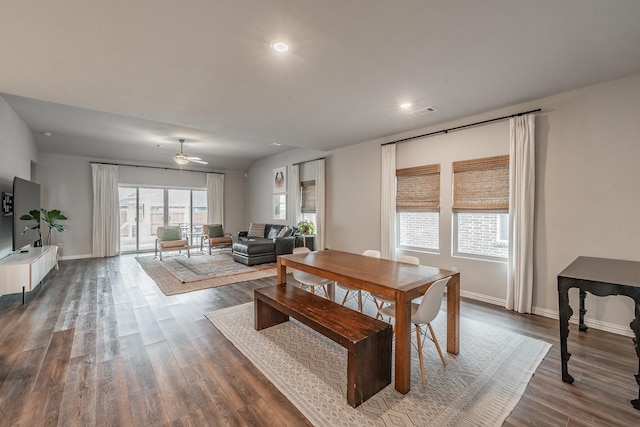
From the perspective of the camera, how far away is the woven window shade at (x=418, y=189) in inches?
177

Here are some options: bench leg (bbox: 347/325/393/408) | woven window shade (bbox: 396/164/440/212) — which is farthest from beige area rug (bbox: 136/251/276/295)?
bench leg (bbox: 347/325/393/408)

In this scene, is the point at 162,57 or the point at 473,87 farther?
the point at 473,87

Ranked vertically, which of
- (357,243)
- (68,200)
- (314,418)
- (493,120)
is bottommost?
(314,418)

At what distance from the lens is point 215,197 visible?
9.33 m

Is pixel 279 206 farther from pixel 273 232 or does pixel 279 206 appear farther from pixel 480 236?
pixel 480 236

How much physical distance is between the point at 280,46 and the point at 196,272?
15.5 ft

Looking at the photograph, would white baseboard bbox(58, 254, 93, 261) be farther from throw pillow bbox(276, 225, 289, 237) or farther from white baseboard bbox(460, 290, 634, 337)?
white baseboard bbox(460, 290, 634, 337)

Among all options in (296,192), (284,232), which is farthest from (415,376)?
(296,192)

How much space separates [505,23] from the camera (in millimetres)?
1999

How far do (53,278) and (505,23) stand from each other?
756 cm

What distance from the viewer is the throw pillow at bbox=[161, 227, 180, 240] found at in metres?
7.27

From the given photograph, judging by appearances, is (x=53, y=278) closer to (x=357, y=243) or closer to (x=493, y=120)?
(x=357, y=243)

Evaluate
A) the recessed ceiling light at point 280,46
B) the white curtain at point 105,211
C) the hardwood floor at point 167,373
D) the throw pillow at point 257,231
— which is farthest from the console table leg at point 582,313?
the white curtain at point 105,211

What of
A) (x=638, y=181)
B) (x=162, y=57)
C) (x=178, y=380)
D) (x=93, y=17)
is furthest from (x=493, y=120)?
(x=178, y=380)
